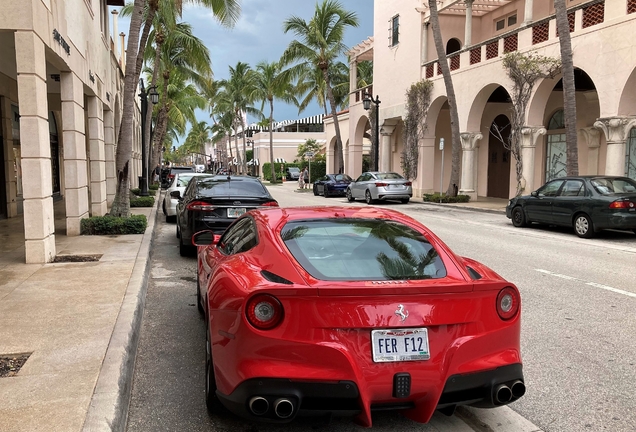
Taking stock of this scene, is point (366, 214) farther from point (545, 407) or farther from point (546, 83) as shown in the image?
point (546, 83)

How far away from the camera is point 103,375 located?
13.0 ft

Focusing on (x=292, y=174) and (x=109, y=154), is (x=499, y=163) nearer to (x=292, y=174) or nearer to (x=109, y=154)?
(x=109, y=154)

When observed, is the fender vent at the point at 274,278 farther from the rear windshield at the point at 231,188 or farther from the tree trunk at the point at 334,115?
the tree trunk at the point at 334,115

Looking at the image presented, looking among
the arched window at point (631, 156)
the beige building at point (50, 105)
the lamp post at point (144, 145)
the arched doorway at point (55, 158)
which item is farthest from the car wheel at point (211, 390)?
the arched doorway at point (55, 158)

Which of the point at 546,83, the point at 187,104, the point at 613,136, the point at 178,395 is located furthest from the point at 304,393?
the point at 187,104

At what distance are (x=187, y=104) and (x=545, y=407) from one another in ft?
147

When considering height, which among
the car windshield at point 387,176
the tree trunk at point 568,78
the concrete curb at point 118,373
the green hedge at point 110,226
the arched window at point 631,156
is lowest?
the concrete curb at point 118,373

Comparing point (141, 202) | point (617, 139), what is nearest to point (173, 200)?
point (141, 202)

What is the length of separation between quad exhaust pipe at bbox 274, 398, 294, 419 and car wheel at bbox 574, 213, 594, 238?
11550mm

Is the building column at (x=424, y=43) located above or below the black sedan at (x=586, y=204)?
above

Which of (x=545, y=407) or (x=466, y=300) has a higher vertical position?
(x=466, y=300)

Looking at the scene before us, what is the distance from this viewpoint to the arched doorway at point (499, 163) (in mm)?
28047

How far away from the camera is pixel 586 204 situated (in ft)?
41.6

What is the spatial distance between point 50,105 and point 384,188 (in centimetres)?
1369
